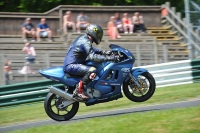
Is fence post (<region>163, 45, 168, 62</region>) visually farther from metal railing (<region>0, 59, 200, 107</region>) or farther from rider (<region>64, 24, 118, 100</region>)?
rider (<region>64, 24, 118, 100</region>)

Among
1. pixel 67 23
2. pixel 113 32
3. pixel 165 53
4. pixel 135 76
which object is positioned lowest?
pixel 135 76

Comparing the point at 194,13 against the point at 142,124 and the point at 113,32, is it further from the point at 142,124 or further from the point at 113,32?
the point at 142,124

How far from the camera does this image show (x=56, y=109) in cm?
1009

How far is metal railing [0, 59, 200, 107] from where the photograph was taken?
14.8 m

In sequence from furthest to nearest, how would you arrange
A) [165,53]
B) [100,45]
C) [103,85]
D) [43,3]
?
[43,3]
[165,53]
[100,45]
[103,85]

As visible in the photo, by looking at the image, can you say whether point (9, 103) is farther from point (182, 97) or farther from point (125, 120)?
point (125, 120)

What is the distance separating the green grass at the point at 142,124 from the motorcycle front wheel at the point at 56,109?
543 millimetres

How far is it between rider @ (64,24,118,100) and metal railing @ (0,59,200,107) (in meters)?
4.91

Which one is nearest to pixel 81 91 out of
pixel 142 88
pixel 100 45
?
pixel 142 88

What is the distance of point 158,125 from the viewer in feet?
27.1

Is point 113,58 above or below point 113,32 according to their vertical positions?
below

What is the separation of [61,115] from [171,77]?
6289 millimetres

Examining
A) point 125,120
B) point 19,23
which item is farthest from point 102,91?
point 19,23

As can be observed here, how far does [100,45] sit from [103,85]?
719cm
